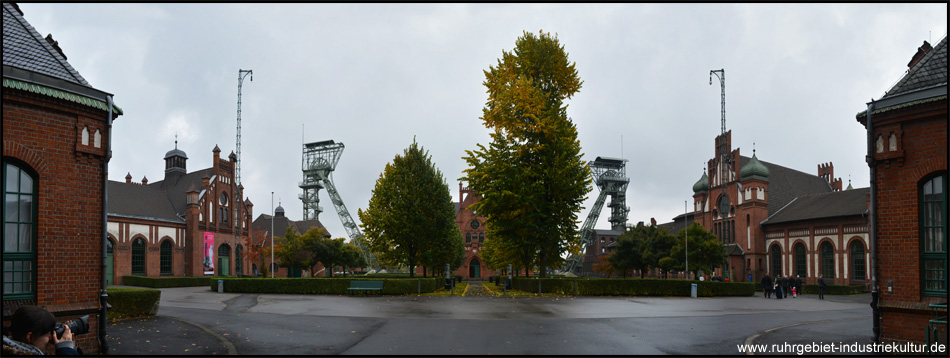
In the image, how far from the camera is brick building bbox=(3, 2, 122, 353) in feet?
35.3

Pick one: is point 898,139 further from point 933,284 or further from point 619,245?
point 619,245

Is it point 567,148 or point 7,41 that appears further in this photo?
point 567,148

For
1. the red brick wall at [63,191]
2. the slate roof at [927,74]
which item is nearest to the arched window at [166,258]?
the red brick wall at [63,191]

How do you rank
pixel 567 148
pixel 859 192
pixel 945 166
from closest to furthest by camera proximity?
pixel 945 166 < pixel 567 148 < pixel 859 192

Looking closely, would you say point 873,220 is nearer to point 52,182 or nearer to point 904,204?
point 904,204

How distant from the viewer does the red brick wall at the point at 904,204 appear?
11852 millimetres

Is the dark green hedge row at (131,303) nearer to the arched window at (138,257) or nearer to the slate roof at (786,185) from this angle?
the arched window at (138,257)

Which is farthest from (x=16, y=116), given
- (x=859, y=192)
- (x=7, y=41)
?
(x=859, y=192)

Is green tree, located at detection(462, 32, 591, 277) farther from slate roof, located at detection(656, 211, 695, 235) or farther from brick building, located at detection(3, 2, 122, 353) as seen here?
slate roof, located at detection(656, 211, 695, 235)

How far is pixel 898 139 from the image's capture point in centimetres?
1234

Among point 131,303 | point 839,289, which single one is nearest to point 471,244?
point 839,289

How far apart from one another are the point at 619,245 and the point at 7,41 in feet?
155

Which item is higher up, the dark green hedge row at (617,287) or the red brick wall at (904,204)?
the red brick wall at (904,204)

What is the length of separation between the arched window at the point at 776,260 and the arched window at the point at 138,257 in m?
53.5
